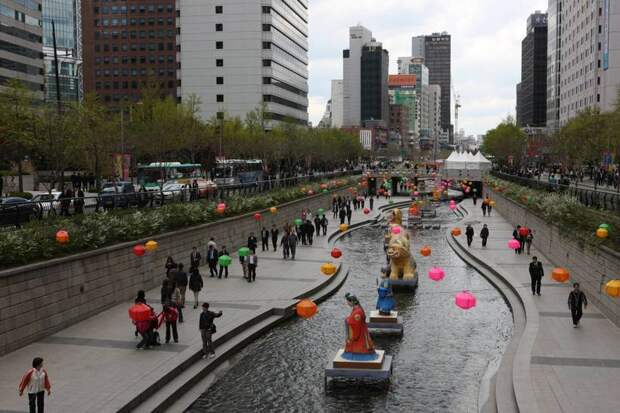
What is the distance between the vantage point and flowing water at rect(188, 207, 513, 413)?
1609cm

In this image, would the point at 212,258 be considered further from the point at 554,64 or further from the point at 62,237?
the point at 554,64

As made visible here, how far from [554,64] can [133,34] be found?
9414 cm

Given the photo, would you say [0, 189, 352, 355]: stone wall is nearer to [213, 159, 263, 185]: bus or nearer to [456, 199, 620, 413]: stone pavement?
[456, 199, 620, 413]: stone pavement

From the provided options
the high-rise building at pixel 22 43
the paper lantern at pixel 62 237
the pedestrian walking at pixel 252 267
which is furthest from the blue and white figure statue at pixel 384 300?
the high-rise building at pixel 22 43

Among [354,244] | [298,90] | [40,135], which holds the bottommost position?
[354,244]

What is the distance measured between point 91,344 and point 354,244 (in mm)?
29360

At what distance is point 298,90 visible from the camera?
132125 mm

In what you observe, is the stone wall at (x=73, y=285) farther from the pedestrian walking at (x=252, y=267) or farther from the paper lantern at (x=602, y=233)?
the paper lantern at (x=602, y=233)

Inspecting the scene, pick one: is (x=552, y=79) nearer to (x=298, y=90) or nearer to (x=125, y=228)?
(x=298, y=90)

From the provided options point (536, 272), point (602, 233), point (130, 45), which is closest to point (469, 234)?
point (536, 272)

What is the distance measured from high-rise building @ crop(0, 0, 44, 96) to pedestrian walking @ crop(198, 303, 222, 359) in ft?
278

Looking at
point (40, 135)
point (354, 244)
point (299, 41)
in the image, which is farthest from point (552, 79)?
point (40, 135)

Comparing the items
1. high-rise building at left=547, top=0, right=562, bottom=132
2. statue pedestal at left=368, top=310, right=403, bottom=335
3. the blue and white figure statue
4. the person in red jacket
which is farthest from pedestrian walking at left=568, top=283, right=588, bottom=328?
high-rise building at left=547, top=0, right=562, bottom=132

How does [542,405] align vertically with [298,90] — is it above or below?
below
